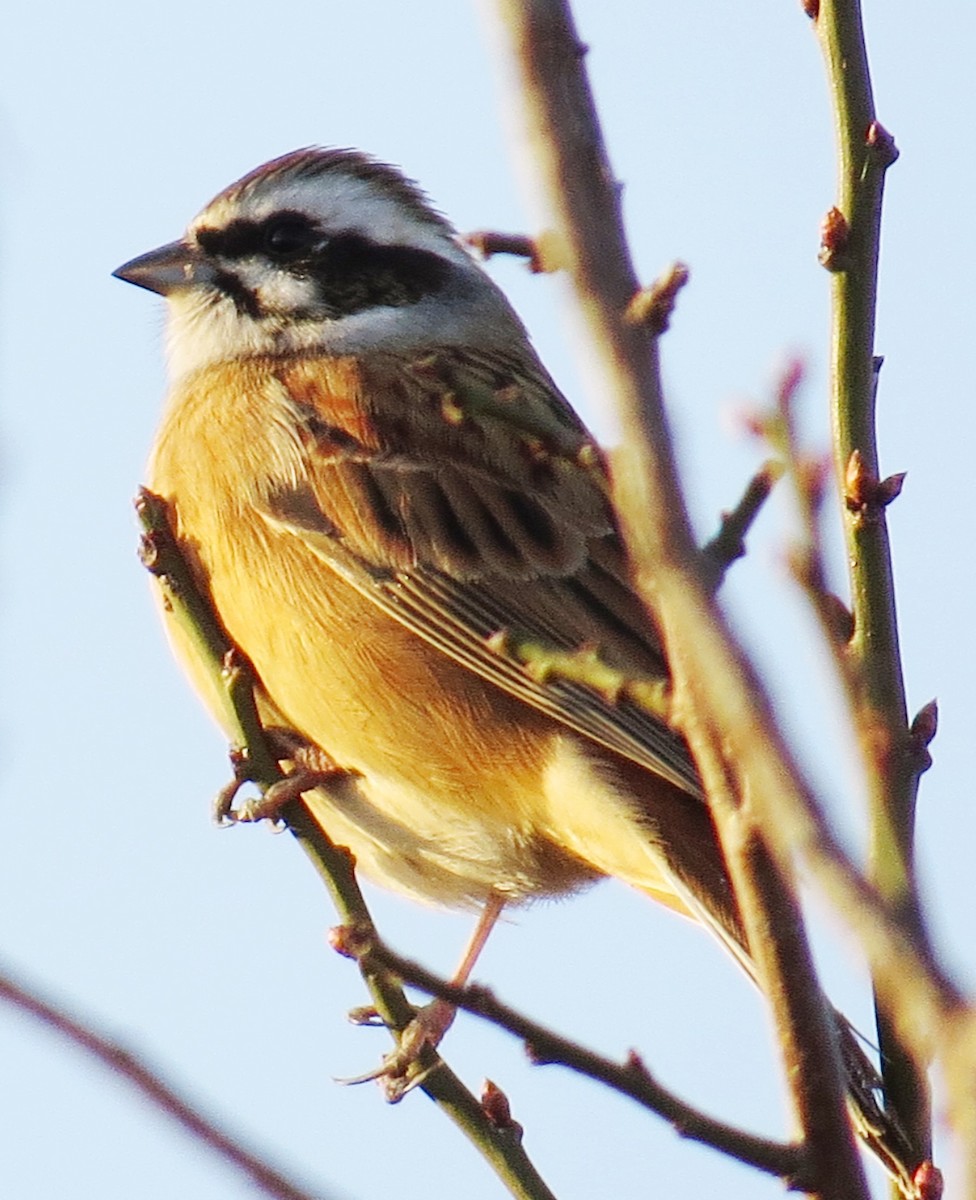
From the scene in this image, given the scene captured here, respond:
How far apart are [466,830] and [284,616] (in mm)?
711

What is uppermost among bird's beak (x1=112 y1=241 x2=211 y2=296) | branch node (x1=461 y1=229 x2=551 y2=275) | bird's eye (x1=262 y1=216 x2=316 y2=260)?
bird's eye (x1=262 y1=216 x2=316 y2=260)

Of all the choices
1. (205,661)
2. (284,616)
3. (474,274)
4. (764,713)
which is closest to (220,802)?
(284,616)

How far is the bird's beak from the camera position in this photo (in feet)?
20.5

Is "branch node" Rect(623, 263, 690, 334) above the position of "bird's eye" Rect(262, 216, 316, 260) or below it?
below

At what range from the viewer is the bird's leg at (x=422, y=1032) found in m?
4.44

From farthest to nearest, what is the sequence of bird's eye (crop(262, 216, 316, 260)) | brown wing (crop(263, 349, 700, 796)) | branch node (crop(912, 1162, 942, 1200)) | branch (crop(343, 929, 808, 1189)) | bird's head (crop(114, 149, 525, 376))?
bird's eye (crop(262, 216, 316, 260)) < bird's head (crop(114, 149, 525, 376)) < brown wing (crop(263, 349, 700, 796)) < branch node (crop(912, 1162, 942, 1200)) < branch (crop(343, 929, 808, 1189))

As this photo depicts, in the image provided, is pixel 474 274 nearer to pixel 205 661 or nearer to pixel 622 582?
pixel 622 582

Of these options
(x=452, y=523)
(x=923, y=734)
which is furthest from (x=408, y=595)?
(x=923, y=734)

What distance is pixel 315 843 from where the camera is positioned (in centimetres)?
422

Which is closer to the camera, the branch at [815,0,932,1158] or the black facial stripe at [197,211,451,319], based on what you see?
the branch at [815,0,932,1158]

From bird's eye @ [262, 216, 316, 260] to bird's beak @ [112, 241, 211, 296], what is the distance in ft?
0.67

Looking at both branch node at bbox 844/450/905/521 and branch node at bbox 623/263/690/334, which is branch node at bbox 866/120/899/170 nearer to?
branch node at bbox 844/450/905/521

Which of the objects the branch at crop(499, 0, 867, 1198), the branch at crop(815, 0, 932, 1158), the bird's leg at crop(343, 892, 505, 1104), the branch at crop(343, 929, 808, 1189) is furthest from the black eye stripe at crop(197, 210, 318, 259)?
the branch at crop(499, 0, 867, 1198)

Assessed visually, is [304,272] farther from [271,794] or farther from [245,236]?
[271,794]
